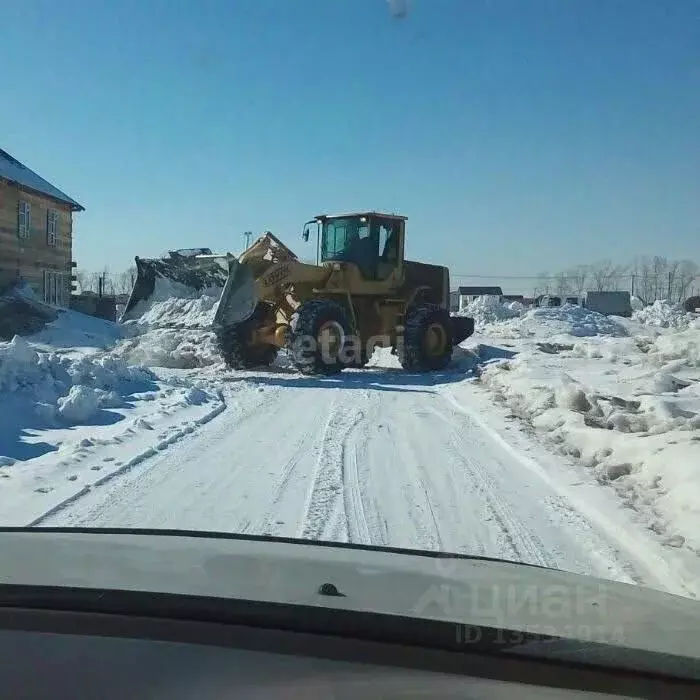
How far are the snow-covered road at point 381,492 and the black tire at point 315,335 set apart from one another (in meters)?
3.88

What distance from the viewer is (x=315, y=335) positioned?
14.7m

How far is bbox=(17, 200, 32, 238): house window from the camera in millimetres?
28800

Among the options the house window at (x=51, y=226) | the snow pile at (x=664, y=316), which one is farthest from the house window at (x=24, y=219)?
the snow pile at (x=664, y=316)

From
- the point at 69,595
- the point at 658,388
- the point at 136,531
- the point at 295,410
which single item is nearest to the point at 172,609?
the point at 69,595

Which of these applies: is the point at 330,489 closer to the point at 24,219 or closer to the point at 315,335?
the point at 315,335

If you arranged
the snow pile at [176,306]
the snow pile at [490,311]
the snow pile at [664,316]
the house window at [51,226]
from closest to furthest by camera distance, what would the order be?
the snow pile at [176,306] < the house window at [51,226] < the snow pile at [664,316] < the snow pile at [490,311]

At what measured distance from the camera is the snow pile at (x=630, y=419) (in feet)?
19.9

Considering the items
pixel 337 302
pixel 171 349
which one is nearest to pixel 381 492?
pixel 337 302

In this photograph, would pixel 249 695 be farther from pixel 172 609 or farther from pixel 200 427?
pixel 200 427

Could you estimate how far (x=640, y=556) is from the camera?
16.3ft

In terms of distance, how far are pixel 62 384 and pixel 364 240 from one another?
785 cm

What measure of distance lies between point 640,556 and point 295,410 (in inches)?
268

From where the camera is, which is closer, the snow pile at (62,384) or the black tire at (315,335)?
the snow pile at (62,384)

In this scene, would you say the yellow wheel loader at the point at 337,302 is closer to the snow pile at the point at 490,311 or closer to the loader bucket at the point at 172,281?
the loader bucket at the point at 172,281
